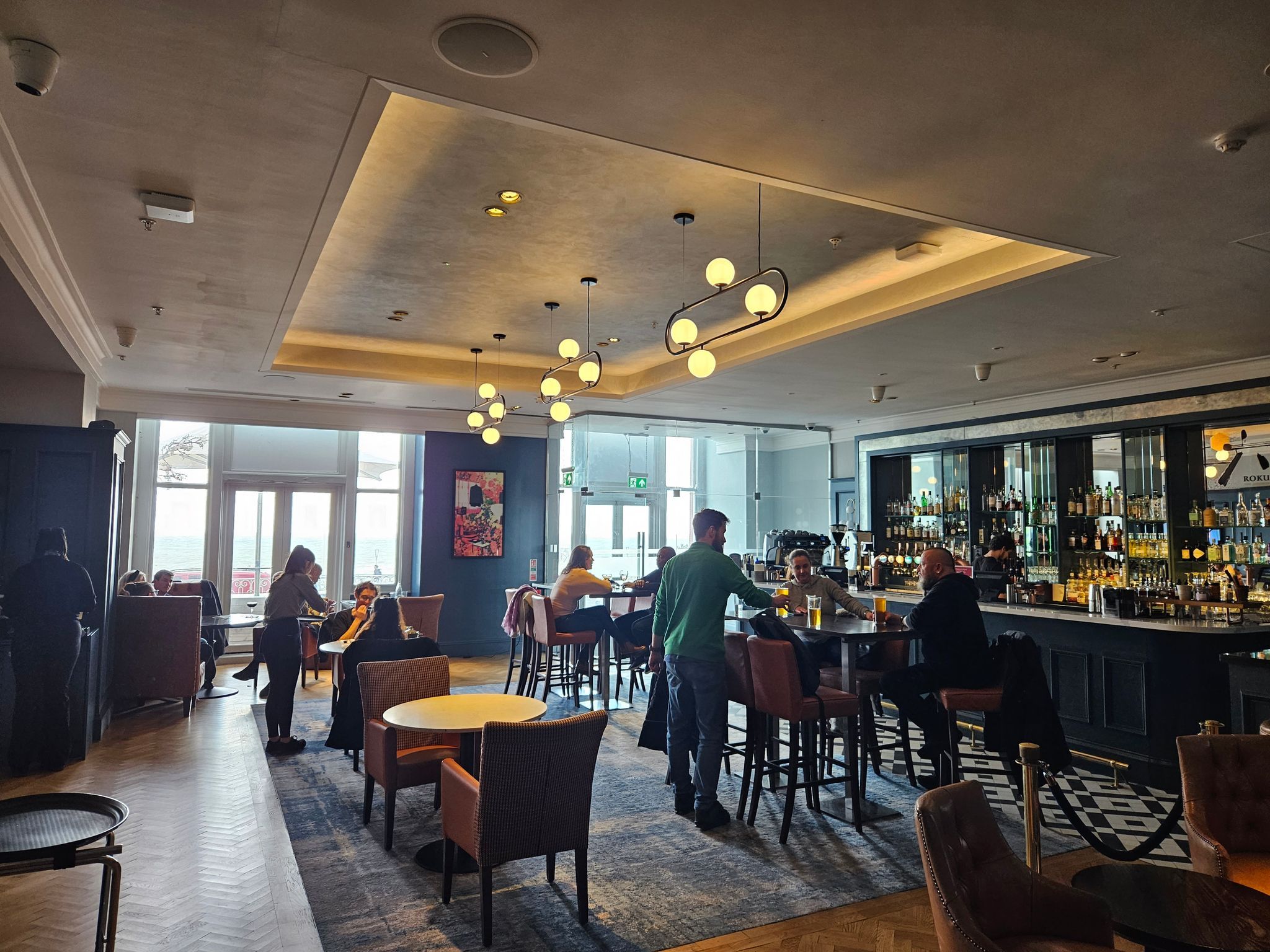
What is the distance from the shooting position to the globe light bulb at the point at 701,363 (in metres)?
5.23

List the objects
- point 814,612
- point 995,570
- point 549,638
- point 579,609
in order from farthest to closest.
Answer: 1. point 995,570
2. point 579,609
3. point 549,638
4. point 814,612

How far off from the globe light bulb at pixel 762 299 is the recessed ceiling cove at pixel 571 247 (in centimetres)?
52

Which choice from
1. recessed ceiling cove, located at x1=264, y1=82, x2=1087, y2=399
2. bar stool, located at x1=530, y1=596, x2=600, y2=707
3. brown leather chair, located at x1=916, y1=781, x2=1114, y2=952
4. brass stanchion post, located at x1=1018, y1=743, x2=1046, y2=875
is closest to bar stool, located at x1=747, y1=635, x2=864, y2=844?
brass stanchion post, located at x1=1018, y1=743, x2=1046, y2=875

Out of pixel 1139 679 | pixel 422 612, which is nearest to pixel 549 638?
pixel 422 612

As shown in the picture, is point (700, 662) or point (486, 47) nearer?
point (486, 47)

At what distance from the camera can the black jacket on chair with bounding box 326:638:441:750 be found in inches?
197

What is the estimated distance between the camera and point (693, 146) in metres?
3.20

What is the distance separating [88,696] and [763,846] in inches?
197

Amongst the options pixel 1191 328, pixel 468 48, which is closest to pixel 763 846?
pixel 468 48

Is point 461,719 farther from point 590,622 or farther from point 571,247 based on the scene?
point 590,622

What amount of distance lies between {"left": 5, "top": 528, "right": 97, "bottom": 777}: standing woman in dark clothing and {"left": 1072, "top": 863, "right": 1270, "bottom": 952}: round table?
6.05m

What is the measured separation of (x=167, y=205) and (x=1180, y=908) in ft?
15.3

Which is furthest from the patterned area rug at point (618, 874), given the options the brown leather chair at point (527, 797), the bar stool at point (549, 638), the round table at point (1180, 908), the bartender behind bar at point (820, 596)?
the bar stool at point (549, 638)

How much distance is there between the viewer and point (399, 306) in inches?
275
